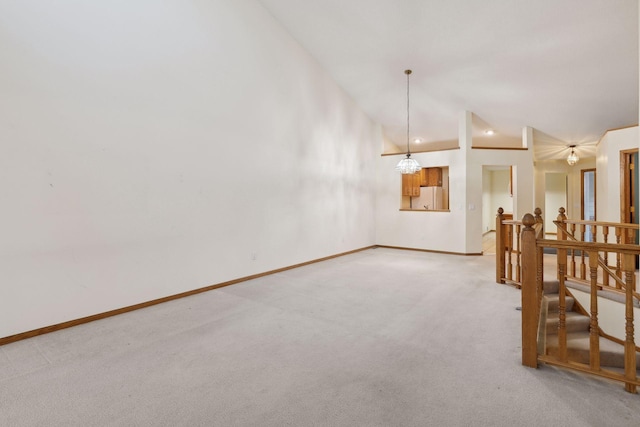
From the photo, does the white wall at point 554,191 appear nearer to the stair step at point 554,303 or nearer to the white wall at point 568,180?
the white wall at point 568,180

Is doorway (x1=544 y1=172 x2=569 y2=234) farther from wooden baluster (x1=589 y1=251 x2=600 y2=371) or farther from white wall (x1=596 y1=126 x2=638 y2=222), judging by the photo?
wooden baluster (x1=589 y1=251 x2=600 y2=371)

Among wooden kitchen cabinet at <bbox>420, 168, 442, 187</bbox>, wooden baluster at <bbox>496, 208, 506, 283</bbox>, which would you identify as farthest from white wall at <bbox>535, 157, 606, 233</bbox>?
wooden baluster at <bbox>496, 208, 506, 283</bbox>

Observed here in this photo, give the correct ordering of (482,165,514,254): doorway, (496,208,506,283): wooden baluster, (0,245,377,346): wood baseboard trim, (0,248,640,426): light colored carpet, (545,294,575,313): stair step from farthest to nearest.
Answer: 1. (482,165,514,254): doorway
2. (496,208,506,283): wooden baluster
3. (545,294,575,313): stair step
4. (0,245,377,346): wood baseboard trim
5. (0,248,640,426): light colored carpet

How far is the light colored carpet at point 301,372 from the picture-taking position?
1812mm

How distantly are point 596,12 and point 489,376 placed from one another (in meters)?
4.49

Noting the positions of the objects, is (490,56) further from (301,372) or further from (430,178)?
(301,372)

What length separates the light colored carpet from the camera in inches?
71.3

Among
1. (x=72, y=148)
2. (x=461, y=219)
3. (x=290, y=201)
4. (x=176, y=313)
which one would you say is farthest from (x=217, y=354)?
(x=461, y=219)

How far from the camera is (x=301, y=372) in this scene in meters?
2.26

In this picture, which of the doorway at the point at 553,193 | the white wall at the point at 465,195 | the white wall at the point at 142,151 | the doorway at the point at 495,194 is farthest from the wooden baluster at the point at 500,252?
the doorway at the point at 495,194

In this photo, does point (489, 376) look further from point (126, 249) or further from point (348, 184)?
point (348, 184)

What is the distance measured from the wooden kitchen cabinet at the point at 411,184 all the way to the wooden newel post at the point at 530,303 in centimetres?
658

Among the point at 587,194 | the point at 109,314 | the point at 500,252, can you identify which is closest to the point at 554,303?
the point at 500,252

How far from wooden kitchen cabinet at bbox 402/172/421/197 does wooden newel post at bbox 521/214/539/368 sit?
658cm
